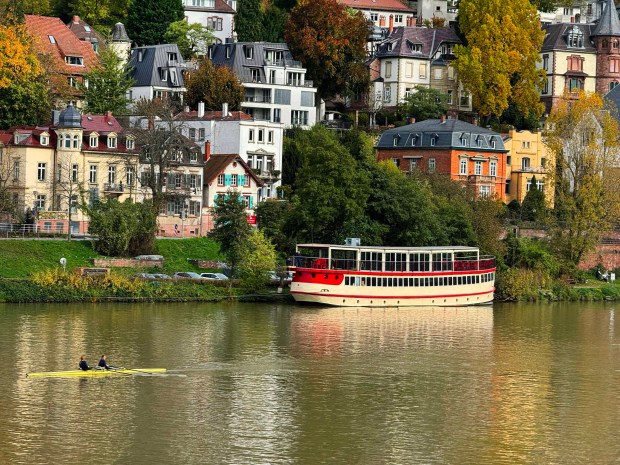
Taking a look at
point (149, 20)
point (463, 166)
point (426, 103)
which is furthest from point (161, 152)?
point (426, 103)

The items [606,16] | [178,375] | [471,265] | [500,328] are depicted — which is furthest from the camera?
[606,16]

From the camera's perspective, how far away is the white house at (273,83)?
138000mm

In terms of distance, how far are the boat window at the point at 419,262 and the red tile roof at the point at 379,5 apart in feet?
218

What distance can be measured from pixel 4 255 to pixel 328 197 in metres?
21.4

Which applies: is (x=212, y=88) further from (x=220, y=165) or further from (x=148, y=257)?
(x=148, y=257)

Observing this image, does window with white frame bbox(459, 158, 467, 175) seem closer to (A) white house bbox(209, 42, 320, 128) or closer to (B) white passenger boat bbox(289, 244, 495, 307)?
(A) white house bbox(209, 42, 320, 128)

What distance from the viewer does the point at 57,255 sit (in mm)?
99375

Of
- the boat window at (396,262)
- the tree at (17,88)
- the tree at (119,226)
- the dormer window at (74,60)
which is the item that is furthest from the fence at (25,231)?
the dormer window at (74,60)

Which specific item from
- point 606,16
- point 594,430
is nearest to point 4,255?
point 594,430

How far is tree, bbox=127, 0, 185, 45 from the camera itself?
144 m

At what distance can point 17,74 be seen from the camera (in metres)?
120

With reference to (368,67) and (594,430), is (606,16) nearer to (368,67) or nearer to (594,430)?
(368,67)

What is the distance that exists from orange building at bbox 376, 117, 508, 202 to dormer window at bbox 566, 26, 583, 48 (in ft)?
63.5

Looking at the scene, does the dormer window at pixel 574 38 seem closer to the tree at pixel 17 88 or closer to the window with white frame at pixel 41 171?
the tree at pixel 17 88
